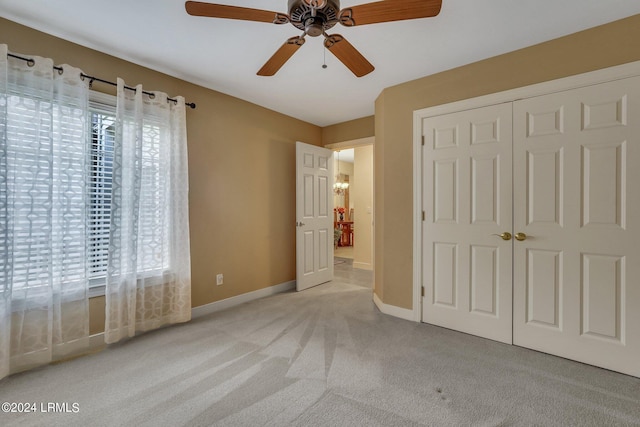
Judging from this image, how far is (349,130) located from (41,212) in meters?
3.70

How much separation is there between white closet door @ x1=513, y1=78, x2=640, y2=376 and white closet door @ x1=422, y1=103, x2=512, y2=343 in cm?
10

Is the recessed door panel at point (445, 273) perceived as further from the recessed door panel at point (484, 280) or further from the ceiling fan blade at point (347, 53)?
the ceiling fan blade at point (347, 53)

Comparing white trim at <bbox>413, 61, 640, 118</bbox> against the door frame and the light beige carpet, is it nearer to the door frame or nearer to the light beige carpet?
the door frame

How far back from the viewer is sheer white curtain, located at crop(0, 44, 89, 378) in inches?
76.5

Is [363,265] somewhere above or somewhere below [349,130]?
below

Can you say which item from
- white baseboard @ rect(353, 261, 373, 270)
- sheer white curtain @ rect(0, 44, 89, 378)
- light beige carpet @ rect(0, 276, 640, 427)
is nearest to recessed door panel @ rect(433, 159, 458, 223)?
light beige carpet @ rect(0, 276, 640, 427)

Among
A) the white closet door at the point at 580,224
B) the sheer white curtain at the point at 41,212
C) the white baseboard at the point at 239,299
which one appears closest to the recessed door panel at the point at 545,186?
the white closet door at the point at 580,224

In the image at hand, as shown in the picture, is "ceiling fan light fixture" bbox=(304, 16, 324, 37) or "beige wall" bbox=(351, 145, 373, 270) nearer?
"ceiling fan light fixture" bbox=(304, 16, 324, 37)

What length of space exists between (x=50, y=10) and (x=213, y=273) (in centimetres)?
259

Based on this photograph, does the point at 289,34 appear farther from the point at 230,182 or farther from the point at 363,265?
the point at 363,265

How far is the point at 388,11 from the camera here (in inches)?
55.8

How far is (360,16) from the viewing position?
4.78ft

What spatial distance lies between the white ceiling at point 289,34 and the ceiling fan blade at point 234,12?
491mm

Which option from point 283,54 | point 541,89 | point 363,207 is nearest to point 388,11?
point 283,54
